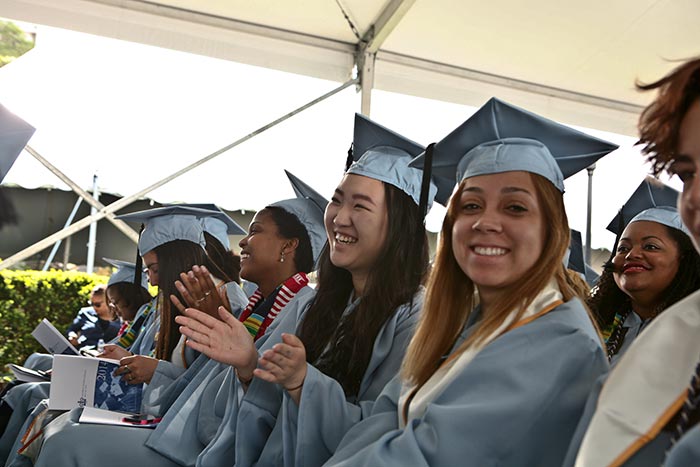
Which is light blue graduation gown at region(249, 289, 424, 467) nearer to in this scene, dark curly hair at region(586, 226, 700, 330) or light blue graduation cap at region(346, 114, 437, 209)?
light blue graduation cap at region(346, 114, 437, 209)

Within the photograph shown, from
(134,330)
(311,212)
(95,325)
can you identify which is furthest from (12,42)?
(311,212)

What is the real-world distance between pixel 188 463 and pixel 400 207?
1.34 m

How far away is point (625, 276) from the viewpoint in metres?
3.54

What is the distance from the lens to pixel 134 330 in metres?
5.58

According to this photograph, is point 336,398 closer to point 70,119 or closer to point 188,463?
point 188,463

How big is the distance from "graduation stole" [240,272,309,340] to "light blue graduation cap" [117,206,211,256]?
1.07 metres

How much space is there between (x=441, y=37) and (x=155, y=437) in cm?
448

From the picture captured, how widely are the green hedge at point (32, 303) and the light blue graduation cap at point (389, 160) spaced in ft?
23.2

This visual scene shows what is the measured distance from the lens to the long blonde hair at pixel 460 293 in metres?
1.92

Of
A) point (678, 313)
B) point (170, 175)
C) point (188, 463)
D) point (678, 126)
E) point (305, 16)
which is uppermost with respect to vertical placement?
point (305, 16)

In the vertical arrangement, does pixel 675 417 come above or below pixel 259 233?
below

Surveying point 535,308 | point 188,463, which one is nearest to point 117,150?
point 188,463

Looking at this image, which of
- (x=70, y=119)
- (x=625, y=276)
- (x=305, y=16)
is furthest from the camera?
(x=70, y=119)

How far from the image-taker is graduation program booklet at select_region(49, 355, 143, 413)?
3.52 m
